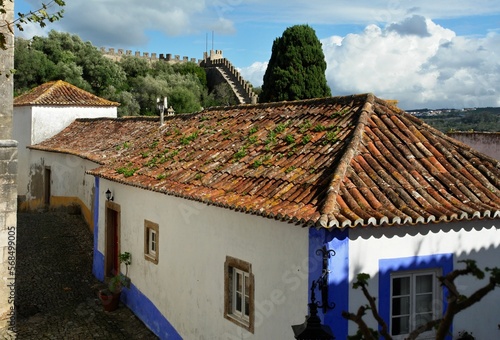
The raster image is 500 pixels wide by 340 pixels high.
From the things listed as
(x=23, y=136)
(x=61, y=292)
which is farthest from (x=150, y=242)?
(x=23, y=136)

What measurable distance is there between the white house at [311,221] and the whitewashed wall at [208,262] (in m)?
0.03

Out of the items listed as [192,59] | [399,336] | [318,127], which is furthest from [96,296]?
[192,59]

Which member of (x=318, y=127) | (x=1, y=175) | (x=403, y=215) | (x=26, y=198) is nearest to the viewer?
(x=403, y=215)

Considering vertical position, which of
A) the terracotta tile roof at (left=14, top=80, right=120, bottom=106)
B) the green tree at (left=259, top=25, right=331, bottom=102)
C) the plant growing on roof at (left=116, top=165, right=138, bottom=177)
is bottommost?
the plant growing on roof at (left=116, top=165, right=138, bottom=177)

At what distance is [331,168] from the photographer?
7.70m

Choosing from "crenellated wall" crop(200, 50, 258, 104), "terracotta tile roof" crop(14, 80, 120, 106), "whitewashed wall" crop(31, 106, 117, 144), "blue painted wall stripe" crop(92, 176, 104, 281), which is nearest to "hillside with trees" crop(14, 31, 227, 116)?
"crenellated wall" crop(200, 50, 258, 104)

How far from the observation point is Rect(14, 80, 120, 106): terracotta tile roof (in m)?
25.4

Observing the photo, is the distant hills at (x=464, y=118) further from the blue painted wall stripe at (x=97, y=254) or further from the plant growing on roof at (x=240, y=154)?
the plant growing on roof at (x=240, y=154)

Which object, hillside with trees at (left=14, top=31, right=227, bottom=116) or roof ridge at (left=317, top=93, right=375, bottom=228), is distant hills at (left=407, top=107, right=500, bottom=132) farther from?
hillside with trees at (left=14, top=31, right=227, bottom=116)

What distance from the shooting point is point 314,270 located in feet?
22.4

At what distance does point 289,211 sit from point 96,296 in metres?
8.19

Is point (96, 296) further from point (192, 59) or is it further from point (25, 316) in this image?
point (192, 59)

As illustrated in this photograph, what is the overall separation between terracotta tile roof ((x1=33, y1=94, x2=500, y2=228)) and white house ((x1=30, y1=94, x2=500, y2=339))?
3 cm

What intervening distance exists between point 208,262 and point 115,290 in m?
4.22
